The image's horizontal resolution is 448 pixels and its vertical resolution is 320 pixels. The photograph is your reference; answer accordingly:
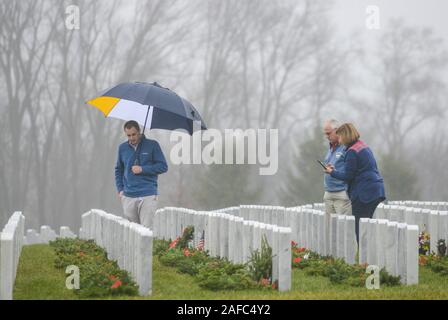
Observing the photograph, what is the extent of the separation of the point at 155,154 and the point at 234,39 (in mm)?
28598

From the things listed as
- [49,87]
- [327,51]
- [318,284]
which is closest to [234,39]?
[327,51]

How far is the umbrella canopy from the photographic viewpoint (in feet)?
33.2

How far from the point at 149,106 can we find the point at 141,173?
114 cm

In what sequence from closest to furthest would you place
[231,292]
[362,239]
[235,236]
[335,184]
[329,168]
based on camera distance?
[231,292], [362,239], [235,236], [329,168], [335,184]

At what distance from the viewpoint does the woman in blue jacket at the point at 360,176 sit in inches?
396

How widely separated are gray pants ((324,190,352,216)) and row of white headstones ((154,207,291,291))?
1574mm

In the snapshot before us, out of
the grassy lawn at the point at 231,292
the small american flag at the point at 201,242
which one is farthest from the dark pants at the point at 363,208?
the small american flag at the point at 201,242

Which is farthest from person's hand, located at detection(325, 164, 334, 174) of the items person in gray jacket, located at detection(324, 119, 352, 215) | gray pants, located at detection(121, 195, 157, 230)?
gray pants, located at detection(121, 195, 157, 230)

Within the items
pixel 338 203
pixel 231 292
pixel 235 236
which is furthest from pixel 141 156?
pixel 231 292

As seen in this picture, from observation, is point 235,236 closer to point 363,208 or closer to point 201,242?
point 363,208

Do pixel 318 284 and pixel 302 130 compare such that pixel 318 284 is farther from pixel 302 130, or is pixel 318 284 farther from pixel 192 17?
pixel 302 130

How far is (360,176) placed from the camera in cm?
1011

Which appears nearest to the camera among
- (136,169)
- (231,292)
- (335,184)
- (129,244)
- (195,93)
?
(231,292)

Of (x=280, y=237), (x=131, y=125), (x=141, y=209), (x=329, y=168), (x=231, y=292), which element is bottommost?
(x=231, y=292)
